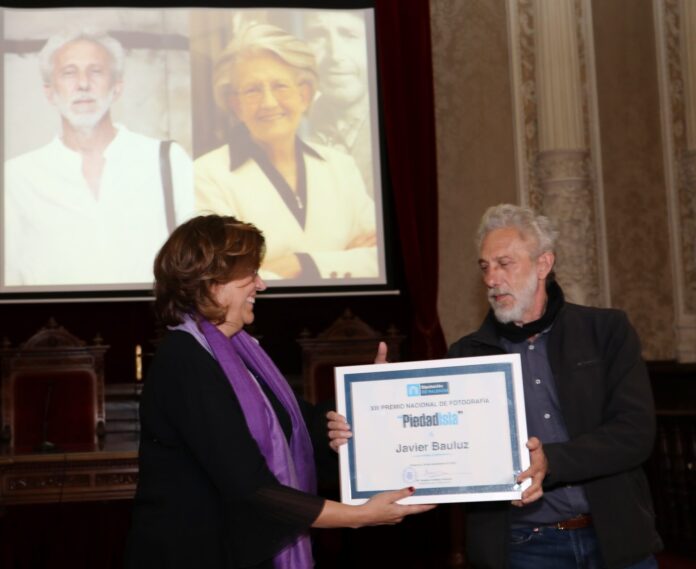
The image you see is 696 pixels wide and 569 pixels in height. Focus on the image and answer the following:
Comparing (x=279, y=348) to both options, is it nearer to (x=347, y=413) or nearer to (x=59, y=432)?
(x=59, y=432)

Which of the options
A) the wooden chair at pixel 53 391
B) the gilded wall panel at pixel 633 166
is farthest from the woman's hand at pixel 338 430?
the gilded wall panel at pixel 633 166

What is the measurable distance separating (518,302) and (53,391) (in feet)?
16.5

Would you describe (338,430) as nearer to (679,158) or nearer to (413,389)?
(413,389)

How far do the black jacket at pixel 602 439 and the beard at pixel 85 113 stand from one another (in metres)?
5.45

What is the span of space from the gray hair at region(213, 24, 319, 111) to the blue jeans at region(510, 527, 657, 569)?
5575 mm

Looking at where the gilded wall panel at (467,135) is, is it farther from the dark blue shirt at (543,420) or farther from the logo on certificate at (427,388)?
the logo on certificate at (427,388)

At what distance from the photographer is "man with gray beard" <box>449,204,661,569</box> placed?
235 cm

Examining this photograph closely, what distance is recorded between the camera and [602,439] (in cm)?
238

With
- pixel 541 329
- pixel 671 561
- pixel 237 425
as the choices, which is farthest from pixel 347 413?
pixel 671 561

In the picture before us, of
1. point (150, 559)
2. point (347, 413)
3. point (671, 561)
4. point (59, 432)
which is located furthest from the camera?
point (59, 432)

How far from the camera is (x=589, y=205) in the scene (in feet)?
24.7

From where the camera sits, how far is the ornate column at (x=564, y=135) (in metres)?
7.37

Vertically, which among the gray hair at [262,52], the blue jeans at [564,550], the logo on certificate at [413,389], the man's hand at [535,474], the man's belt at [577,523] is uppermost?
the gray hair at [262,52]

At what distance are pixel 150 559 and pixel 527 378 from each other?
3.27ft
